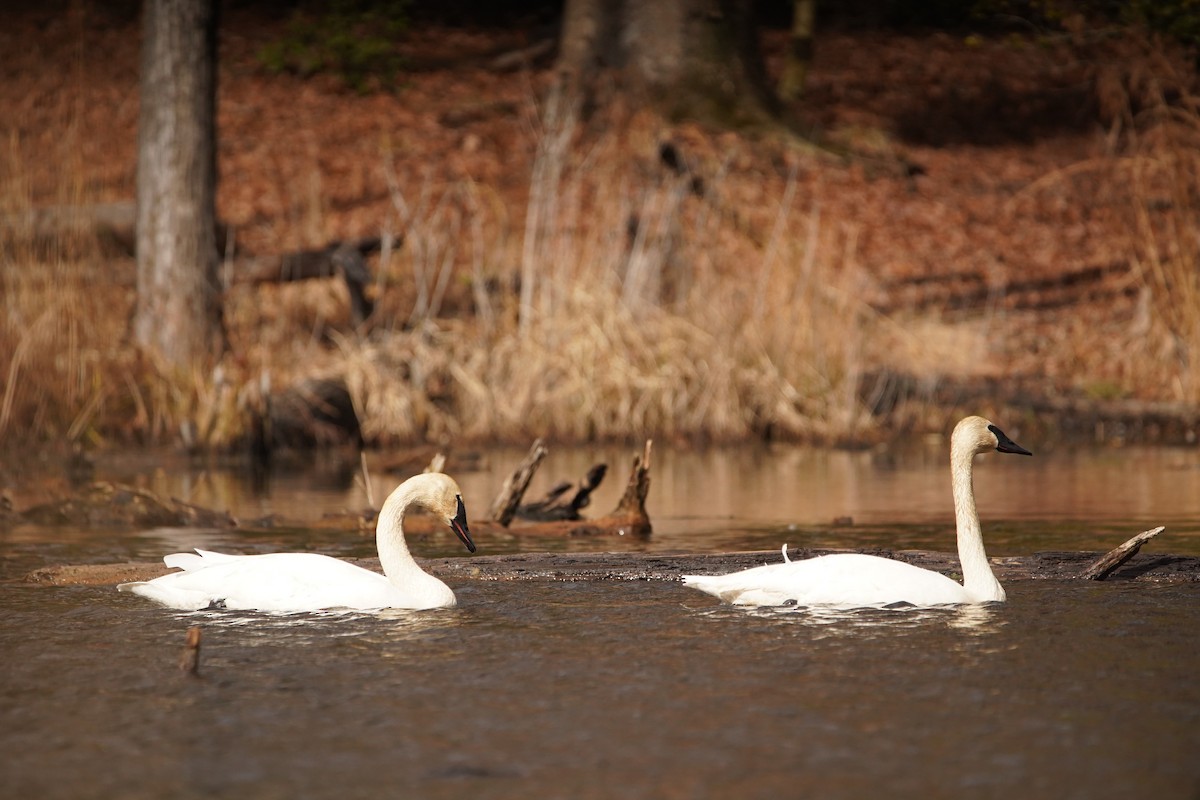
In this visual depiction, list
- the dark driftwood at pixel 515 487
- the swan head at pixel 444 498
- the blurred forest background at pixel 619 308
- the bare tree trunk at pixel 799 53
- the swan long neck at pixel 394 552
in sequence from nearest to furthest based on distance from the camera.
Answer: the swan long neck at pixel 394 552, the swan head at pixel 444 498, the dark driftwood at pixel 515 487, the blurred forest background at pixel 619 308, the bare tree trunk at pixel 799 53

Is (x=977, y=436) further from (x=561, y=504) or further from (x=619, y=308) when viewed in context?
(x=619, y=308)

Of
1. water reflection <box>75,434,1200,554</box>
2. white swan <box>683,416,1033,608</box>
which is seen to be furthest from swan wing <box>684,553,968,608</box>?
water reflection <box>75,434,1200,554</box>

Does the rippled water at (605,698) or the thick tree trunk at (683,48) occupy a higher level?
the thick tree trunk at (683,48)

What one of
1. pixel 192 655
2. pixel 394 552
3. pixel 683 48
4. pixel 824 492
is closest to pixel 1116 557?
pixel 394 552

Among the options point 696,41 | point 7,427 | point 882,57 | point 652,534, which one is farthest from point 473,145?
point 652,534

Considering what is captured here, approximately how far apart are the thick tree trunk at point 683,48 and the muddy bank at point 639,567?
21.7 meters

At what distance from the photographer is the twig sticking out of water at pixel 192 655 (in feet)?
19.8

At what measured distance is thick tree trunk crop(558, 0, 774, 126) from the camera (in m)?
29.7

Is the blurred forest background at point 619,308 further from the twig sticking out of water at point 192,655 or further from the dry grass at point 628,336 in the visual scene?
the twig sticking out of water at point 192,655

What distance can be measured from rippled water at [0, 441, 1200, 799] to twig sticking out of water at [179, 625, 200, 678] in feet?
0.20

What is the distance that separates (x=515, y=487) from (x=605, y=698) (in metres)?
4.57

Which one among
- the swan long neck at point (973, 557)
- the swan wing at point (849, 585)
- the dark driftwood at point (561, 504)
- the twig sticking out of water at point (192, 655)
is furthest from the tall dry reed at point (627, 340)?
the twig sticking out of water at point (192, 655)

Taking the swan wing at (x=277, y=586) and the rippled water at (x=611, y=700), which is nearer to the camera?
the rippled water at (x=611, y=700)

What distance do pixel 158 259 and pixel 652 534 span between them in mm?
9217
